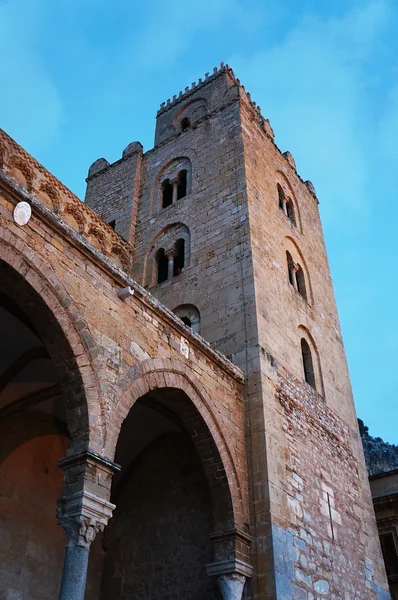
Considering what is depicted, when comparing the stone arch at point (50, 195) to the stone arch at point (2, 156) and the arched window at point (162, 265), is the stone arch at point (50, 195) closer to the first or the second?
the stone arch at point (2, 156)

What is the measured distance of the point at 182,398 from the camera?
8.62 metres

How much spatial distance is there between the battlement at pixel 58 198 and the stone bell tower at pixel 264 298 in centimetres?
64

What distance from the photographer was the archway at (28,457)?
8938mm

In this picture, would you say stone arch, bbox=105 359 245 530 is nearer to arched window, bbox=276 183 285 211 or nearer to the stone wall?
the stone wall

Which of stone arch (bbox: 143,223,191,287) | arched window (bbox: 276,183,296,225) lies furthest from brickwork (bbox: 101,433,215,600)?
arched window (bbox: 276,183,296,225)

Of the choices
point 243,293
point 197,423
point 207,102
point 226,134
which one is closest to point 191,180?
point 226,134

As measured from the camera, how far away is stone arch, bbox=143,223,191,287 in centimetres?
1385

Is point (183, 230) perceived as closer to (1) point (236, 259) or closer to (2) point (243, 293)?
(1) point (236, 259)

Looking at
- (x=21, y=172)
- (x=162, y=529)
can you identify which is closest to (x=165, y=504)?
(x=162, y=529)

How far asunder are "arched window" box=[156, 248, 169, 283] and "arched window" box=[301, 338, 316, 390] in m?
3.52

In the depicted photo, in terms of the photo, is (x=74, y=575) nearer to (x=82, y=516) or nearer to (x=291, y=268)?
(x=82, y=516)

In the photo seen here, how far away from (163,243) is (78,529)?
9122 mm

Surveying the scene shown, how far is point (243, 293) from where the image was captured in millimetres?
11414

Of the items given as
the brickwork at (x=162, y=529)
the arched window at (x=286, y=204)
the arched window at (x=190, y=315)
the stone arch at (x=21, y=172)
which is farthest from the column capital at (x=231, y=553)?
the arched window at (x=286, y=204)
